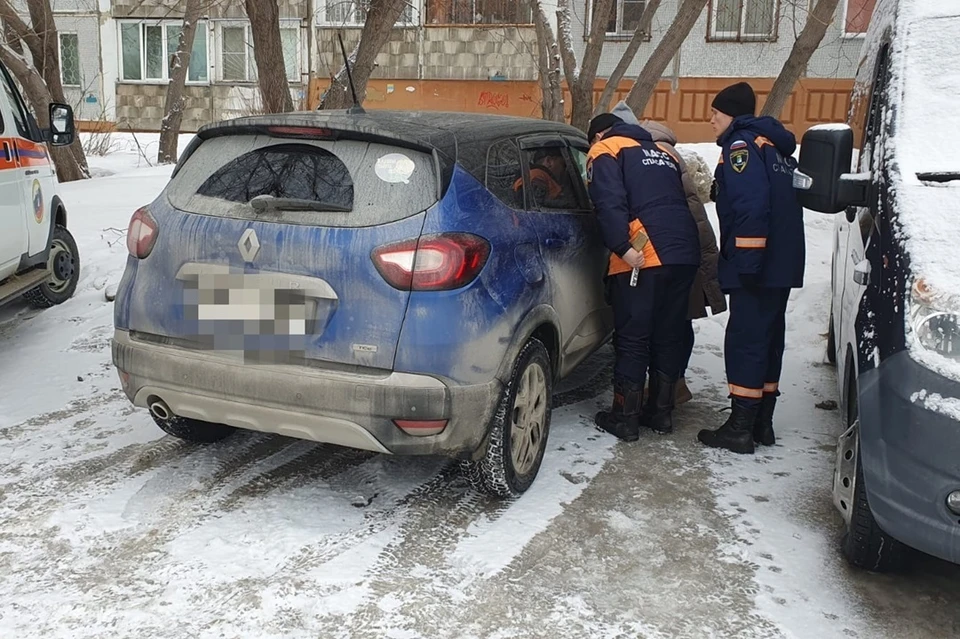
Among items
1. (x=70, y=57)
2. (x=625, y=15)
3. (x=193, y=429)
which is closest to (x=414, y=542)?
(x=193, y=429)

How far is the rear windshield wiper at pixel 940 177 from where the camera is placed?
308 centimetres

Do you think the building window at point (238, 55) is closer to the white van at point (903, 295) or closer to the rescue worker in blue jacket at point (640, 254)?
the rescue worker in blue jacket at point (640, 254)

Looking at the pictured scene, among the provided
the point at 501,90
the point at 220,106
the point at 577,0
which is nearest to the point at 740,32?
the point at 577,0

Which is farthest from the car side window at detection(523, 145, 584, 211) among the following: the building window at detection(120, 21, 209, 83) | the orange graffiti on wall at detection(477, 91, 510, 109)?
the building window at detection(120, 21, 209, 83)

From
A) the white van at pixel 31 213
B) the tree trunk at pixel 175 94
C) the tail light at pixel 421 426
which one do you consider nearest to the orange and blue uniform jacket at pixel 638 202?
the tail light at pixel 421 426

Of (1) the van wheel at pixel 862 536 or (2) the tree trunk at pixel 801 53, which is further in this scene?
(2) the tree trunk at pixel 801 53

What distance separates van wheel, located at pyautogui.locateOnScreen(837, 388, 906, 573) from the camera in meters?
3.17

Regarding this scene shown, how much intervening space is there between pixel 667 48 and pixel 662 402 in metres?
6.11

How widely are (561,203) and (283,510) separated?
2.00 m

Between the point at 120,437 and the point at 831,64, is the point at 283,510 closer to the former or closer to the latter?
the point at 120,437

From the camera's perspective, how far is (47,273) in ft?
20.8

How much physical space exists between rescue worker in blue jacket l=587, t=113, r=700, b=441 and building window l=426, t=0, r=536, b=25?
1645cm

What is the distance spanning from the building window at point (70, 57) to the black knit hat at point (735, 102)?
961 inches

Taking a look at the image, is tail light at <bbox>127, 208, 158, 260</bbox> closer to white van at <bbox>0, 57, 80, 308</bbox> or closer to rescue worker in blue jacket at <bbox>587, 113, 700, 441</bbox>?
rescue worker in blue jacket at <bbox>587, 113, 700, 441</bbox>
